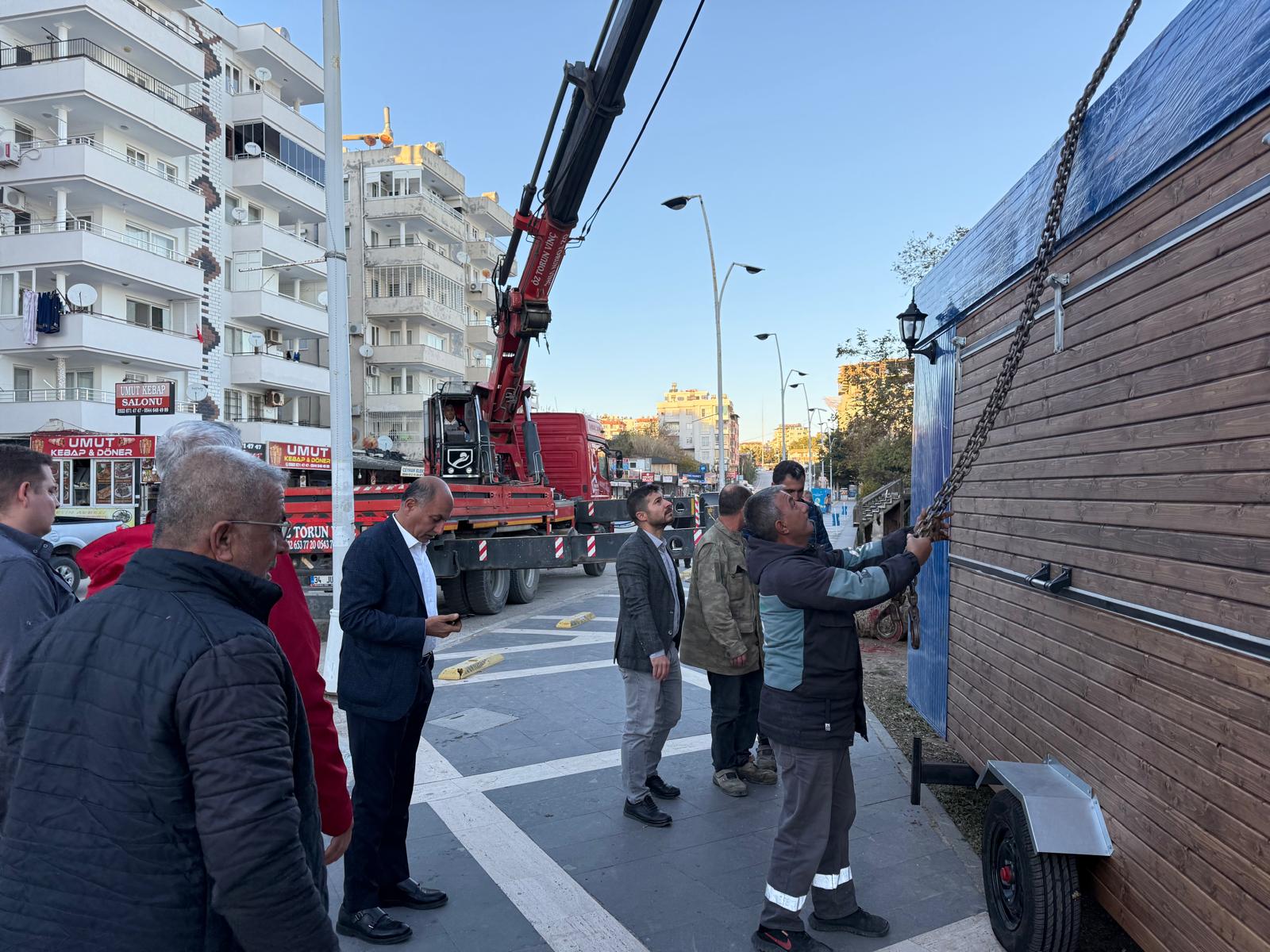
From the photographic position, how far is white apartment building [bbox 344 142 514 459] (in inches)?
1515

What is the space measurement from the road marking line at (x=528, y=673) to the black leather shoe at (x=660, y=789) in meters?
3.32

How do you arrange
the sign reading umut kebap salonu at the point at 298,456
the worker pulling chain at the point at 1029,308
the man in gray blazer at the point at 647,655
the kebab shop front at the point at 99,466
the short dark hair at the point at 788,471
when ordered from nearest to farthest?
the worker pulling chain at the point at 1029,308 → the man in gray blazer at the point at 647,655 → the short dark hair at the point at 788,471 → the kebab shop front at the point at 99,466 → the sign reading umut kebap salonu at the point at 298,456

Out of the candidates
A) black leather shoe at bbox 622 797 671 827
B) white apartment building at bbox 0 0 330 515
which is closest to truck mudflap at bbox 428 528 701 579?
black leather shoe at bbox 622 797 671 827

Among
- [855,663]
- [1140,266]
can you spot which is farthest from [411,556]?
[1140,266]

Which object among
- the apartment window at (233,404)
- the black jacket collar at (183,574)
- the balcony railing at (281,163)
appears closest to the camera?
the black jacket collar at (183,574)

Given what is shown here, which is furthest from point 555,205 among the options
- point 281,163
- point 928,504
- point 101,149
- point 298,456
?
point 281,163

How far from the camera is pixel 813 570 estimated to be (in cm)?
324

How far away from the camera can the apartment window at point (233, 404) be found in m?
28.9

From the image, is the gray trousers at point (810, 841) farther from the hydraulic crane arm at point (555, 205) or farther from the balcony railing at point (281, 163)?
the balcony railing at point (281, 163)

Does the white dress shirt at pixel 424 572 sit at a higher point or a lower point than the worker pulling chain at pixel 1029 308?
lower

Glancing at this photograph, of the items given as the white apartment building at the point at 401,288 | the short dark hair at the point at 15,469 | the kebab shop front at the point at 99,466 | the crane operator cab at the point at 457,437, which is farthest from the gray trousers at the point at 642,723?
the white apartment building at the point at 401,288

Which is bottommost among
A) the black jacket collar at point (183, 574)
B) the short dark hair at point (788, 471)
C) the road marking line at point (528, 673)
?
the road marking line at point (528, 673)

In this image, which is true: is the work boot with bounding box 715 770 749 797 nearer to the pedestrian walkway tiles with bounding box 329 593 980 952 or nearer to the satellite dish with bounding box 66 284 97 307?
the pedestrian walkway tiles with bounding box 329 593 980 952

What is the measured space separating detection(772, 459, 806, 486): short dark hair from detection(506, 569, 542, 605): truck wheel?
23.9ft
